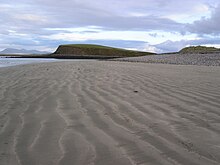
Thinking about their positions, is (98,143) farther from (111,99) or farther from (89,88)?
(89,88)

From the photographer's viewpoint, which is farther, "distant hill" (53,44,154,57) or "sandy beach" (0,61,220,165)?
"distant hill" (53,44,154,57)

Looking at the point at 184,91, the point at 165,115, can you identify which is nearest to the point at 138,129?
the point at 165,115

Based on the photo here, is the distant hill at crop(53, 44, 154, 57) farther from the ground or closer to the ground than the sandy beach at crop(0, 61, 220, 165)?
closer to the ground

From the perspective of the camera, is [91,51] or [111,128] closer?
[111,128]

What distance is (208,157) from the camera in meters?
2.84

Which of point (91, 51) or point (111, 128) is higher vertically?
point (111, 128)

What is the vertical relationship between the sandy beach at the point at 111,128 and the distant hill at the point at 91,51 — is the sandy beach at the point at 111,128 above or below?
above

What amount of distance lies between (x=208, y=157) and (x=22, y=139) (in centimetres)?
191

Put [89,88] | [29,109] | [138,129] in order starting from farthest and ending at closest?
[89,88]
[29,109]
[138,129]

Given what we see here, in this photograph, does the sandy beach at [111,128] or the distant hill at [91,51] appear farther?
the distant hill at [91,51]

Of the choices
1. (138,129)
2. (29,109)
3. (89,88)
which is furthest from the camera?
(89,88)

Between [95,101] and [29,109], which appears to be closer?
[29,109]

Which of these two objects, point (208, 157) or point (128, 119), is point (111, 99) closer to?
point (128, 119)

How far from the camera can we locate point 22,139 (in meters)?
3.44
